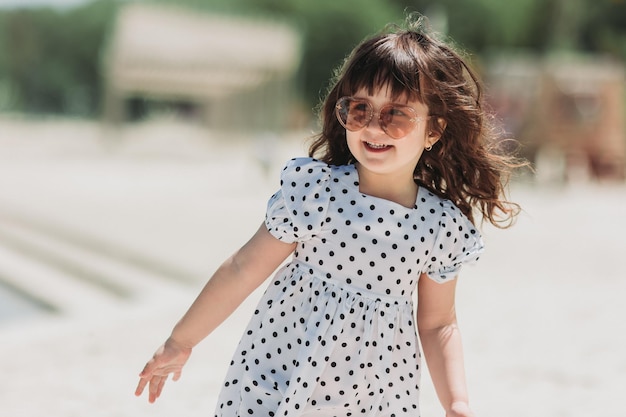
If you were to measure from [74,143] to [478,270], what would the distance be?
52.5 feet

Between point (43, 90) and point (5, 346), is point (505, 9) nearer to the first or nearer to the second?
point (43, 90)

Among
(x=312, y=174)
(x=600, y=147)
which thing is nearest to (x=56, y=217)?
(x=312, y=174)

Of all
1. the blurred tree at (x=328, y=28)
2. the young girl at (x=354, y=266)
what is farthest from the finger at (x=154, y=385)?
the blurred tree at (x=328, y=28)

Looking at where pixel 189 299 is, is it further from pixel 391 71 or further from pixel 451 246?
pixel 391 71

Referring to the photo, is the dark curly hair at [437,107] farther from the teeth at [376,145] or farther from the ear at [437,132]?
the teeth at [376,145]

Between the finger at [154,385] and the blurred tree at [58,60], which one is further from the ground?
the finger at [154,385]

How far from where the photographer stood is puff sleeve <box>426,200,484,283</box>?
1902mm

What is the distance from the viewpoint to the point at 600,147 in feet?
51.3

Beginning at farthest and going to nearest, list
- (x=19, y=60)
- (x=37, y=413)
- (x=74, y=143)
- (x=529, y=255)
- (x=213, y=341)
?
Answer: (x=19, y=60)
(x=74, y=143)
(x=529, y=255)
(x=213, y=341)
(x=37, y=413)

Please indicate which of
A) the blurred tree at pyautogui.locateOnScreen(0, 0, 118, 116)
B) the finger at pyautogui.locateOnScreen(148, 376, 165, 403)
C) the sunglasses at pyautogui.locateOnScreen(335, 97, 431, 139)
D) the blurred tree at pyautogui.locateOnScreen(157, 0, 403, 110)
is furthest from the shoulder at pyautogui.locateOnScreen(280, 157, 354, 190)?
the blurred tree at pyautogui.locateOnScreen(0, 0, 118, 116)

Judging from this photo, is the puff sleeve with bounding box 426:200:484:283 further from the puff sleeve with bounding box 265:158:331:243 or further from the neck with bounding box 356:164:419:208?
the puff sleeve with bounding box 265:158:331:243

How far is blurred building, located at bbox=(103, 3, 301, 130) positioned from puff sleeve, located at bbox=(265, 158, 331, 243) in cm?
1876

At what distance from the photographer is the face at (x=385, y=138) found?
182cm

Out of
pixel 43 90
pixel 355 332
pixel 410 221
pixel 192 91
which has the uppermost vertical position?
pixel 410 221
